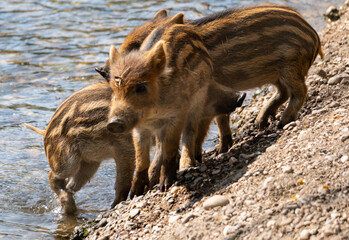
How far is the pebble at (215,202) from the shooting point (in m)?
4.50

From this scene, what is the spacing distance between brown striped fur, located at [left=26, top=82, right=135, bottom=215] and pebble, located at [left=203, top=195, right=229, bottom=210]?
1.62 metres

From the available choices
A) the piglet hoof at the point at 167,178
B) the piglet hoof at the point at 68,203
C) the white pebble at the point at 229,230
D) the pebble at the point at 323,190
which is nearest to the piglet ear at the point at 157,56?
the piglet hoof at the point at 167,178

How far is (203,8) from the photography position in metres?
13.2

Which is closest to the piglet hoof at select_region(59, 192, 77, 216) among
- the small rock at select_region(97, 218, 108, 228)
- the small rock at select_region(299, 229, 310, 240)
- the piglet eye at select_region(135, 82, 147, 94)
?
the small rock at select_region(97, 218, 108, 228)

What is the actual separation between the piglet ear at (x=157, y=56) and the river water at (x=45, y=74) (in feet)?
6.11

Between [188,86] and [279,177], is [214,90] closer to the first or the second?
[188,86]

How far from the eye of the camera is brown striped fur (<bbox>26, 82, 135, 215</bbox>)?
20.1 feet

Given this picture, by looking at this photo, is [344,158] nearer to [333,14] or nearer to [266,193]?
[266,193]

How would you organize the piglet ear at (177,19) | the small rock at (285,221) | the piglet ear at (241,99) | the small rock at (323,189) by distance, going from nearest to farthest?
the small rock at (285,221) < the small rock at (323,189) < the piglet ear at (241,99) < the piglet ear at (177,19)

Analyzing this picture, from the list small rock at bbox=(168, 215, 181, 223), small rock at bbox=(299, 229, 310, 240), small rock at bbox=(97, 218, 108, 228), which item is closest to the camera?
small rock at bbox=(299, 229, 310, 240)

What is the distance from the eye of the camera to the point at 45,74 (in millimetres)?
10086

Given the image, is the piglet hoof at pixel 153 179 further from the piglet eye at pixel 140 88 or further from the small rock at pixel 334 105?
the small rock at pixel 334 105

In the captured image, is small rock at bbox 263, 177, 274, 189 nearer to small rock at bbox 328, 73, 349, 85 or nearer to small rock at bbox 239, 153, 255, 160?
small rock at bbox 239, 153, 255, 160

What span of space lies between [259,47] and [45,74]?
5.12m
